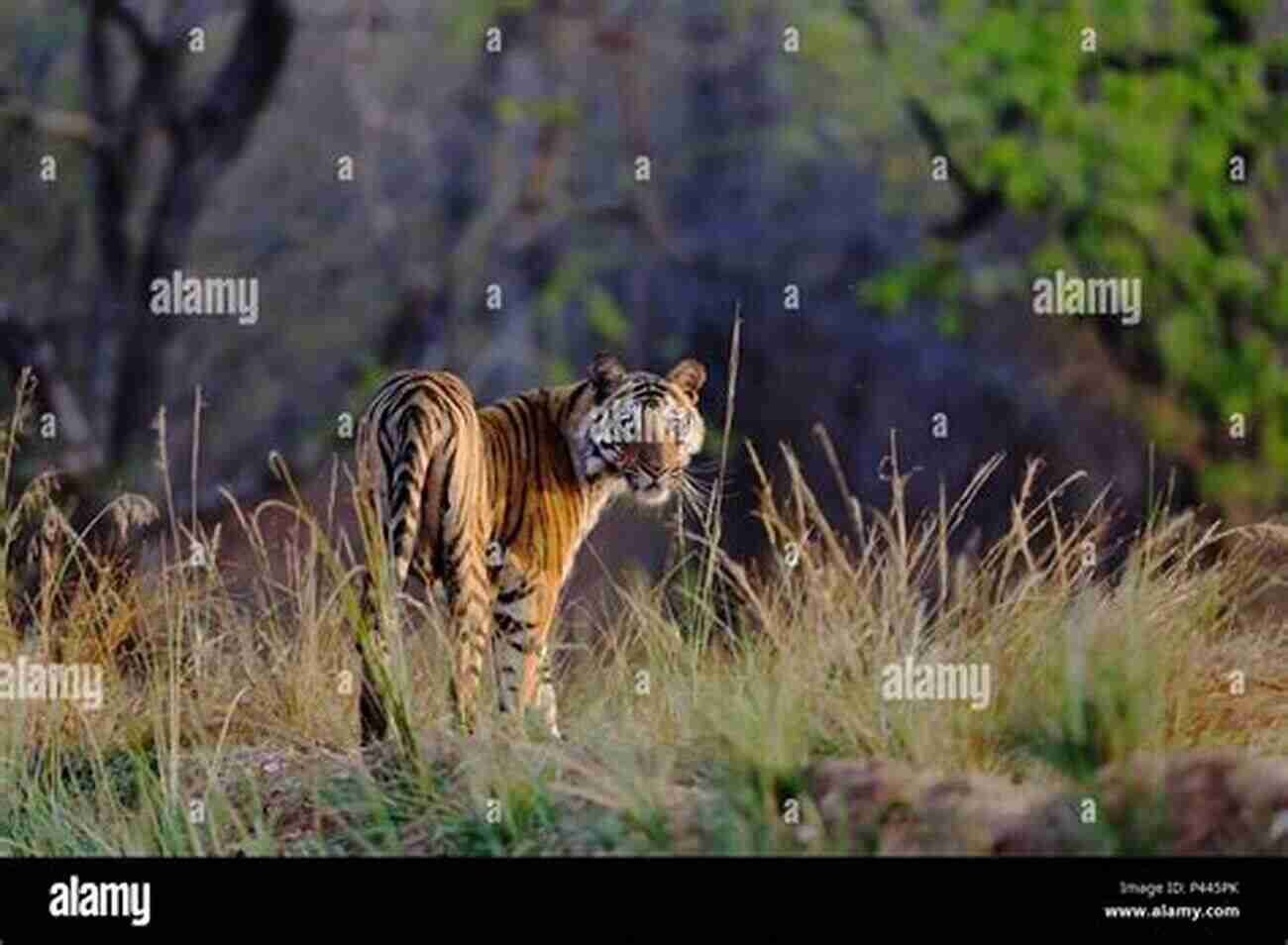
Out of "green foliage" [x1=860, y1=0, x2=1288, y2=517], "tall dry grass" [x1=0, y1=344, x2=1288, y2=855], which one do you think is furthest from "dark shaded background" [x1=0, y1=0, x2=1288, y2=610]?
"tall dry grass" [x1=0, y1=344, x2=1288, y2=855]

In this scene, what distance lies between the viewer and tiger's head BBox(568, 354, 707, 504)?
388 inches

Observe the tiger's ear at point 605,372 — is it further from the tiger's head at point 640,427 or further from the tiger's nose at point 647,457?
the tiger's nose at point 647,457

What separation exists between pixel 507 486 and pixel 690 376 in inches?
25.8

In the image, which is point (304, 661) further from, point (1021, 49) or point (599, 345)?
point (1021, 49)

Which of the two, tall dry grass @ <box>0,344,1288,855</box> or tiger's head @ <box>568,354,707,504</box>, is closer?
tall dry grass @ <box>0,344,1288,855</box>

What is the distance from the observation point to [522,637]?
32.1 feet
